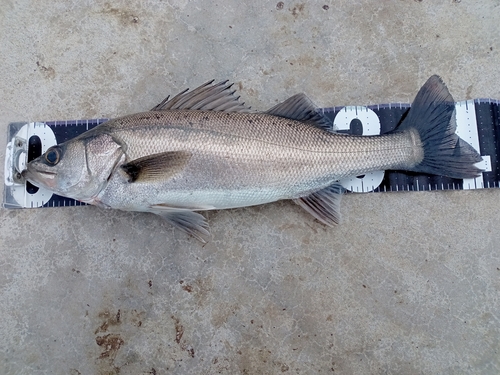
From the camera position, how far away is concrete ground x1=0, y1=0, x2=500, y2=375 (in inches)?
102

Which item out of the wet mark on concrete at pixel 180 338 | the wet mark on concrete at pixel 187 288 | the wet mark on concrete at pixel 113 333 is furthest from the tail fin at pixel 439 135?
the wet mark on concrete at pixel 113 333

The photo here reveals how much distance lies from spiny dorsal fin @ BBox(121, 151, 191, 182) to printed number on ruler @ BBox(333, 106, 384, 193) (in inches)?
43.6

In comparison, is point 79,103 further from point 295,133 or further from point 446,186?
point 446,186

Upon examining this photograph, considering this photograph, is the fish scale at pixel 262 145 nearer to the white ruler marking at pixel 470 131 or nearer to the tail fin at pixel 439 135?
the tail fin at pixel 439 135

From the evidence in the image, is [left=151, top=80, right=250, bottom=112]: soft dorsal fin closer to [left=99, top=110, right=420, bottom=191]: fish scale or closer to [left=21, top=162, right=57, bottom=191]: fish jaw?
[left=99, top=110, right=420, bottom=191]: fish scale

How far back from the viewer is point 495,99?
9.20ft

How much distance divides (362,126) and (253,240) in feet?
3.61

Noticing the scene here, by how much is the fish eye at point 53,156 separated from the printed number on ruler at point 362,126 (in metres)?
1.83

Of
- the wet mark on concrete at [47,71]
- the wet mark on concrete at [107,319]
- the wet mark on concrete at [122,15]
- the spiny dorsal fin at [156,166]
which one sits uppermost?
the wet mark on concrete at [122,15]

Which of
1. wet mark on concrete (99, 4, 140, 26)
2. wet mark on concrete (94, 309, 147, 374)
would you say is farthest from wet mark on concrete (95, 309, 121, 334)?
wet mark on concrete (99, 4, 140, 26)

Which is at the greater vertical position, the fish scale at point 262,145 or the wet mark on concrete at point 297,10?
the wet mark on concrete at point 297,10

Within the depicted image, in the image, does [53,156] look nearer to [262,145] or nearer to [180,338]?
[262,145]

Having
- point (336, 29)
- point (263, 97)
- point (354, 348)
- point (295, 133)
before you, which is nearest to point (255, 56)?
point (263, 97)

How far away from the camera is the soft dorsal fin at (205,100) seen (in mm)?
2508
